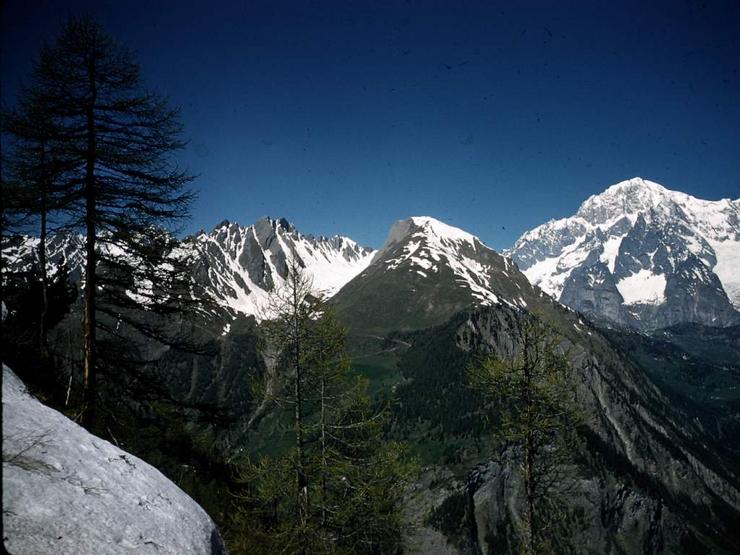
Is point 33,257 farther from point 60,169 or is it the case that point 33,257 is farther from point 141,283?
point 60,169

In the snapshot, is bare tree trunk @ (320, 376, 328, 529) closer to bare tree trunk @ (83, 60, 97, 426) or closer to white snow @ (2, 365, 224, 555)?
bare tree trunk @ (83, 60, 97, 426)

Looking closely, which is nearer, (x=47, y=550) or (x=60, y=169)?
(x=47, y=550)

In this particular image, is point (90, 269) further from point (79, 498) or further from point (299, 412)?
point (79, 498)

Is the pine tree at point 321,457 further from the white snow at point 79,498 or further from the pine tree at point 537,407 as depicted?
the white snow at point 79,498

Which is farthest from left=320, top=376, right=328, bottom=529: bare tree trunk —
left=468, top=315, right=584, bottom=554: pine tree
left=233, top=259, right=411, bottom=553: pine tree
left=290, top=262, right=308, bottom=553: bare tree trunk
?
left=468, top=315, right=584, bottom=554: pine tree

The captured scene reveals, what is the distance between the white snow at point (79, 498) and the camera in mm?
5254

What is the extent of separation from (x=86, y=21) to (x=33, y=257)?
8.17 meters

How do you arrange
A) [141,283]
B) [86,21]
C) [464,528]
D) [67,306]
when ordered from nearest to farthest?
[86,21] < [141,283] < [67,306] < [464,528]

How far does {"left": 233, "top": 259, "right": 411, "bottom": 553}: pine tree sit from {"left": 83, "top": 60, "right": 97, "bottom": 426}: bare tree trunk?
208 inches

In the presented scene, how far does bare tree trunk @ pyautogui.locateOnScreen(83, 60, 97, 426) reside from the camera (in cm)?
1312

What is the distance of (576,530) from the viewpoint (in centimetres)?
17625

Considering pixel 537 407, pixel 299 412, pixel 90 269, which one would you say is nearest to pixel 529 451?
pixel 537 407

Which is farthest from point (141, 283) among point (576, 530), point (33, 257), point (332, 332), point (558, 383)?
point (576, 530)

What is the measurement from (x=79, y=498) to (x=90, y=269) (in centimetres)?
960
